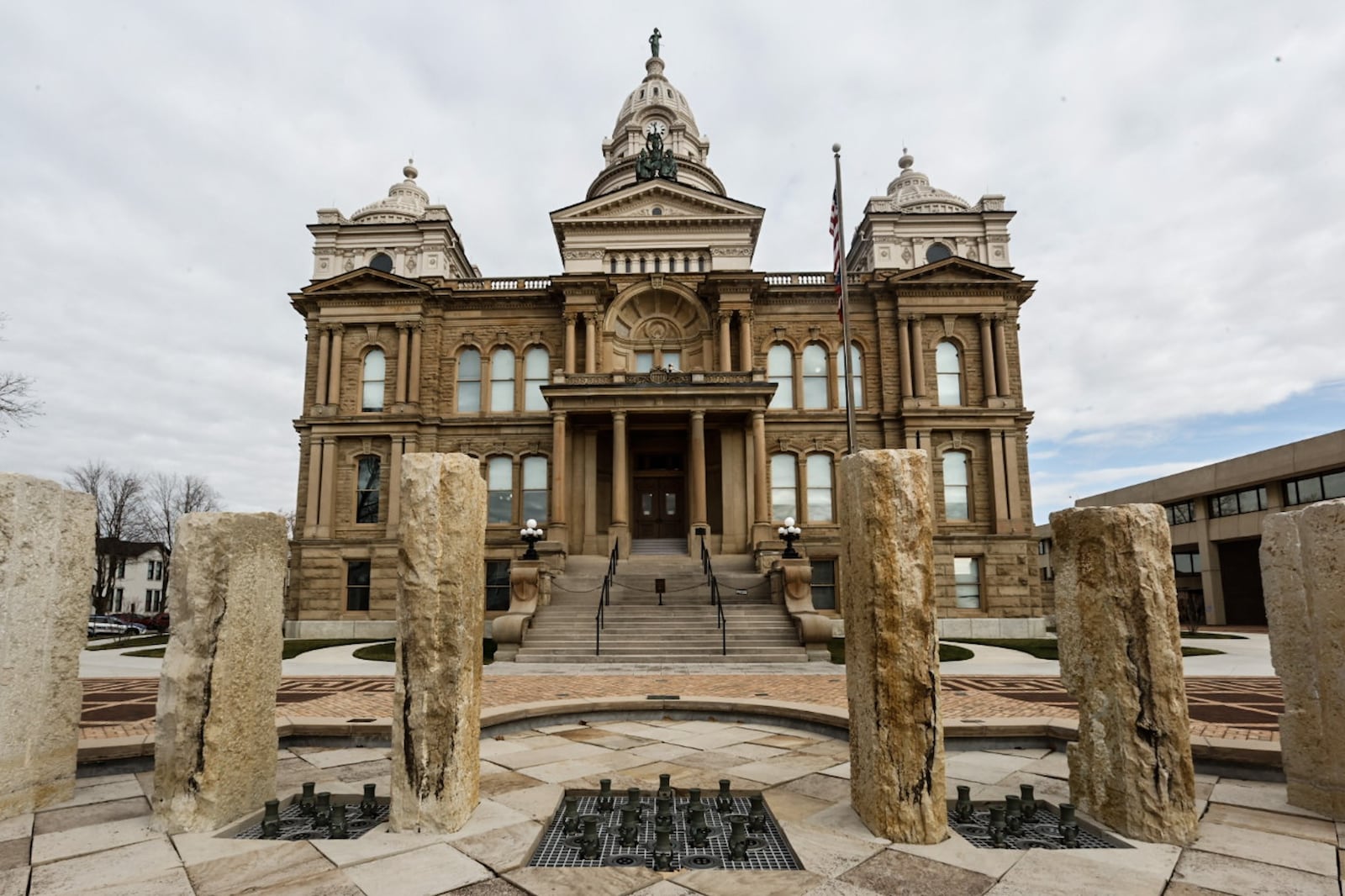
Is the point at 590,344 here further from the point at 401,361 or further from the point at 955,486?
the point at 955,486

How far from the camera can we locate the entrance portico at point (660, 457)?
969 inches

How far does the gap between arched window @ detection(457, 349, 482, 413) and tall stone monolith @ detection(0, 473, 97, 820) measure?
2310 cm

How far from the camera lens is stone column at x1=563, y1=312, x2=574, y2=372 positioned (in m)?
27.4

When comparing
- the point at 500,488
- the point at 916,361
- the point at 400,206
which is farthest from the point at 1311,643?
the point at 400,206

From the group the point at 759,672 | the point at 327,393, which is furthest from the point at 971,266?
the point at 327,393

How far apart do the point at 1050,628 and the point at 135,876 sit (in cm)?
3007

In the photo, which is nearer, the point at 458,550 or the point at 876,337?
the point at 458,550

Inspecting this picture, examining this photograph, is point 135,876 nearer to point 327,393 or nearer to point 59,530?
point 59,530

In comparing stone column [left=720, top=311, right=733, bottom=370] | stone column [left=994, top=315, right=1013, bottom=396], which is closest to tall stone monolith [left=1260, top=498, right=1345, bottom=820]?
stone column [left=720, top=311, right=733, bottom=370]

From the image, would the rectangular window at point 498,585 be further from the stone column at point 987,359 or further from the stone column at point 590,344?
the stone column at point 987,359

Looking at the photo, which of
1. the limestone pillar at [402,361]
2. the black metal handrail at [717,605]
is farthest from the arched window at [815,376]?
the limestone pillar at [402,361]

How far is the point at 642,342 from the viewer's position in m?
29.2

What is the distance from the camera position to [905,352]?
2788 centimetres

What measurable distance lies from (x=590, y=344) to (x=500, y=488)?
637 centimetres
